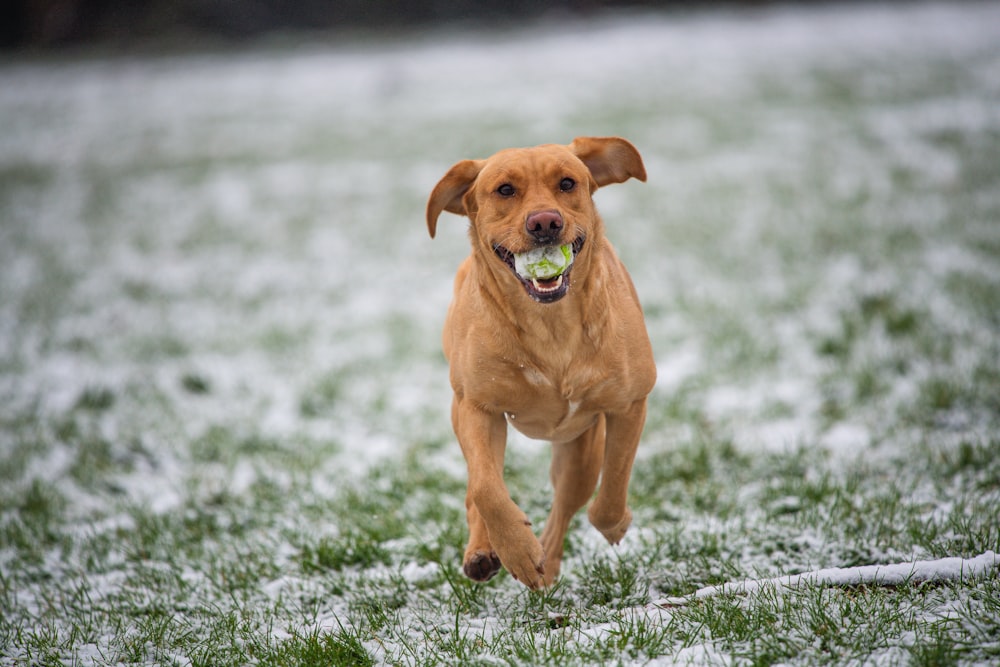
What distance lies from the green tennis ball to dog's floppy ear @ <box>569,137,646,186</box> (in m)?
0.46

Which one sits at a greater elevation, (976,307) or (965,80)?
(965,80)

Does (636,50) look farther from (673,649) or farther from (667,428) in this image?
(673,649)

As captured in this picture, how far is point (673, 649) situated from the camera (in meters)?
2.61

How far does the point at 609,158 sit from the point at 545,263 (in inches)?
21.8

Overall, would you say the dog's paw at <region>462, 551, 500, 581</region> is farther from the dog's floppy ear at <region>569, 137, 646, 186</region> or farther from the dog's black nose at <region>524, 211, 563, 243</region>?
the dog's floppy ear at <region>569, 137, 646, 186</region>

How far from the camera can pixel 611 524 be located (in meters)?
2.91

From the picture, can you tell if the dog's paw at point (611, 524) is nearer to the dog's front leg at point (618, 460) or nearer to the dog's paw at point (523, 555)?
the dog's front leg at point (618, 460)

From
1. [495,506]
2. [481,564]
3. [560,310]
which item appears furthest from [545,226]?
[481,564]

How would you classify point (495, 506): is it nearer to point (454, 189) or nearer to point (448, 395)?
point (454, 189)

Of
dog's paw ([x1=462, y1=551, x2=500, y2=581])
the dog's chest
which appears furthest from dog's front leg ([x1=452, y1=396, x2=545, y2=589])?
dog's paw ([x1=462, y1=551, x2=500, y2=581])

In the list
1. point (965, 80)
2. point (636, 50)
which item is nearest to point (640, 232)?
point (965, 80)

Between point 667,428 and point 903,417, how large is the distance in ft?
4.78

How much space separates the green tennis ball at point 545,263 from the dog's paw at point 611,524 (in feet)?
3.15

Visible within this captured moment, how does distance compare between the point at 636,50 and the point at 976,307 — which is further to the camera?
the point at 636,50
